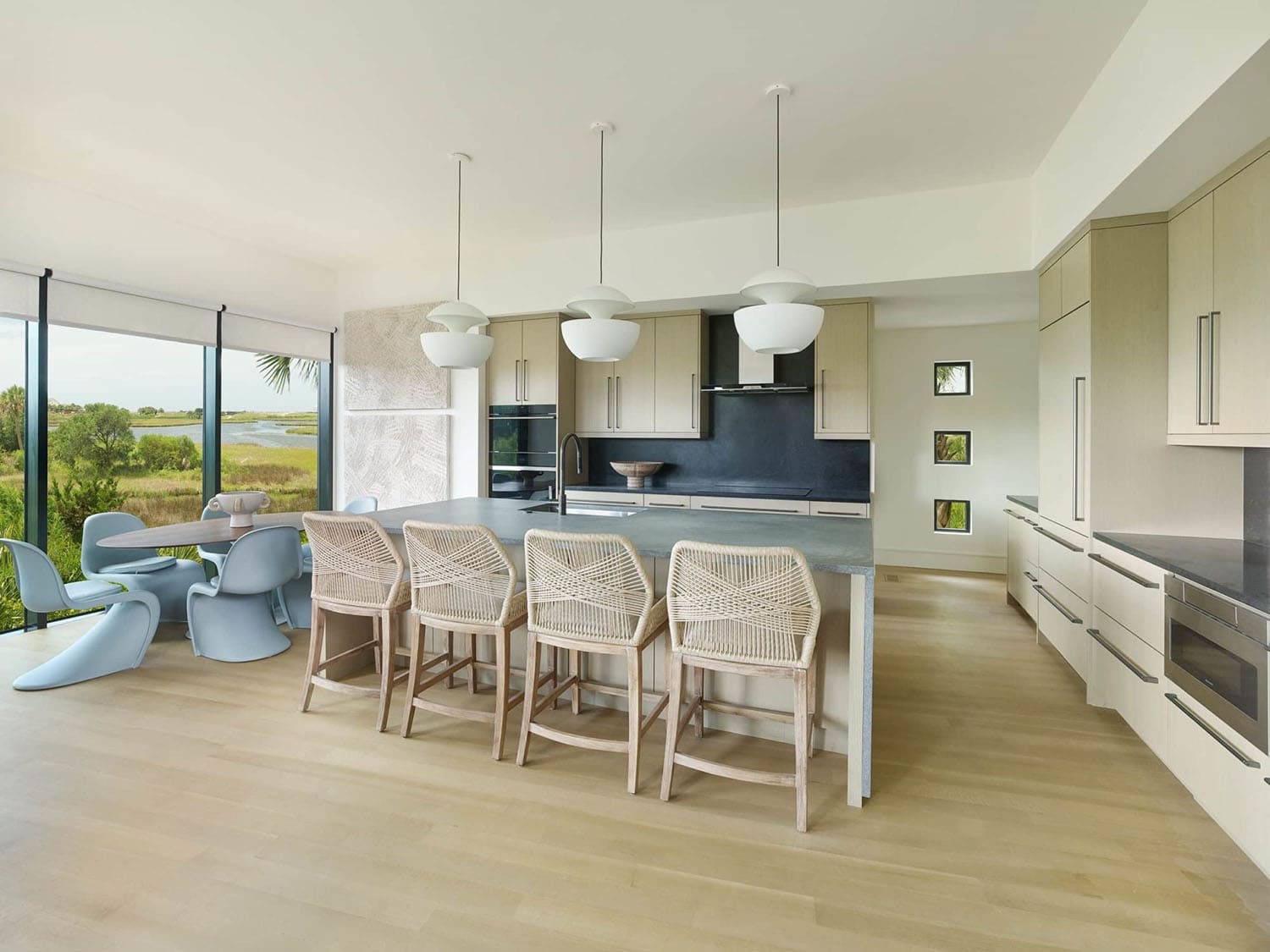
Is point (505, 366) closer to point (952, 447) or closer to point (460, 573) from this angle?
point (460, 573)

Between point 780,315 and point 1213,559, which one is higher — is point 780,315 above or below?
above

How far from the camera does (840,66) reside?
2.66 meters

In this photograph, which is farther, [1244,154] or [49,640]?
[49,640]

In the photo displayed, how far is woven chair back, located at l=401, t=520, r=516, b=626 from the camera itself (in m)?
2.43

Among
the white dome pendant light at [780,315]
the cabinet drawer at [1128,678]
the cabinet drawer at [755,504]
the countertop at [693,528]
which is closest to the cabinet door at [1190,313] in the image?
the cabinet drawer at [1128,678]

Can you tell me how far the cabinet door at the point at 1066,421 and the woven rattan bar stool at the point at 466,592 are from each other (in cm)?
271

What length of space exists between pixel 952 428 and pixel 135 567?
6.83 metres

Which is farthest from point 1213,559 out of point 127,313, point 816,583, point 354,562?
point 127,313

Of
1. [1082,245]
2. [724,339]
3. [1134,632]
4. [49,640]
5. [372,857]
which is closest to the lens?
[372,857]

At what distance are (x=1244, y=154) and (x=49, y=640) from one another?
6.33 metres

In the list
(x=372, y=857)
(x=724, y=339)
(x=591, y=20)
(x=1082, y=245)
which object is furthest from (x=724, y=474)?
(x=372, y=857)

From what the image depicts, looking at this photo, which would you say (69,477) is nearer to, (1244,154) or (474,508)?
(474,508)

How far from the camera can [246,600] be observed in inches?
147

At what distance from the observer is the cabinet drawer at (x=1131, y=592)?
2412mm
